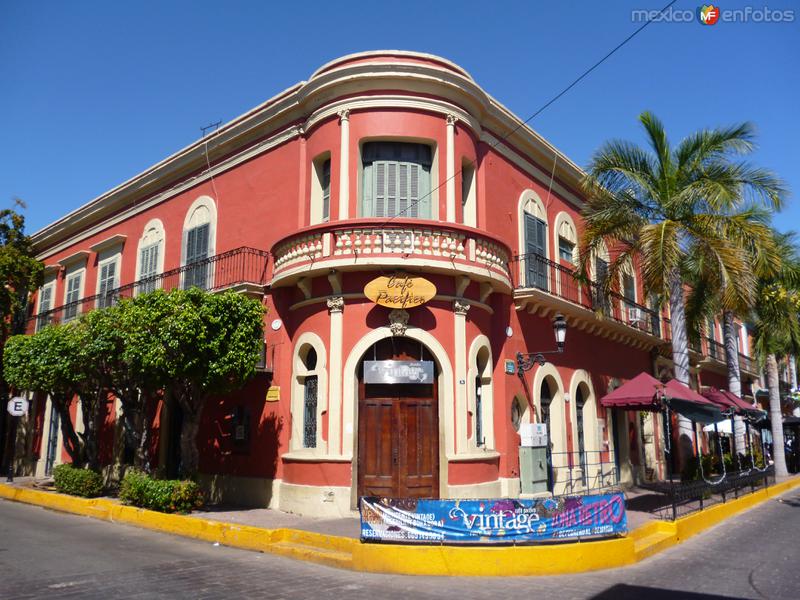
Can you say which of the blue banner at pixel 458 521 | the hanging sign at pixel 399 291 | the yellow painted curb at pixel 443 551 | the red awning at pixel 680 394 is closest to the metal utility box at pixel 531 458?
the red awning at pixel 680 394

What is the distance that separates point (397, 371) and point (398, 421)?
3.54ft

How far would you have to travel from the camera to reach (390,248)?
1331 centimetres

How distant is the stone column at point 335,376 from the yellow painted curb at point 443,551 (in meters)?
2.89

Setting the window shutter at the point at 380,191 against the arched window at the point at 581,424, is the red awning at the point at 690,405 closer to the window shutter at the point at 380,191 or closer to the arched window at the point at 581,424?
the arched window at the point at 581,424

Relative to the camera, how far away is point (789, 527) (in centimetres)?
1286

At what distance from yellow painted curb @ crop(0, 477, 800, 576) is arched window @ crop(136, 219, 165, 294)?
364 inches

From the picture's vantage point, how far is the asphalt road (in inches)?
300

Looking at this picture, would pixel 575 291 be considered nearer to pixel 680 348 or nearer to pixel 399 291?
pixel 680 348

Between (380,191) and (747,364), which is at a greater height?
(380,191)

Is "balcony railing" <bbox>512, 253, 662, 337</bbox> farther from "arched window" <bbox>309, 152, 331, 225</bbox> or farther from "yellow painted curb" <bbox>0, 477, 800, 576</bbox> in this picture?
"yellow painted curb" <bbox>0, 477, 800, 576</bbox>

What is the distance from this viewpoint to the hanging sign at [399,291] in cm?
1314

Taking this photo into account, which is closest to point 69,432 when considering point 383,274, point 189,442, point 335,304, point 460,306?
point 189,442

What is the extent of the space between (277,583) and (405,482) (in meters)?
5.33

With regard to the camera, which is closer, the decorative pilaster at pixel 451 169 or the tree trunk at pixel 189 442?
the tree trunk at pixel 189 442
